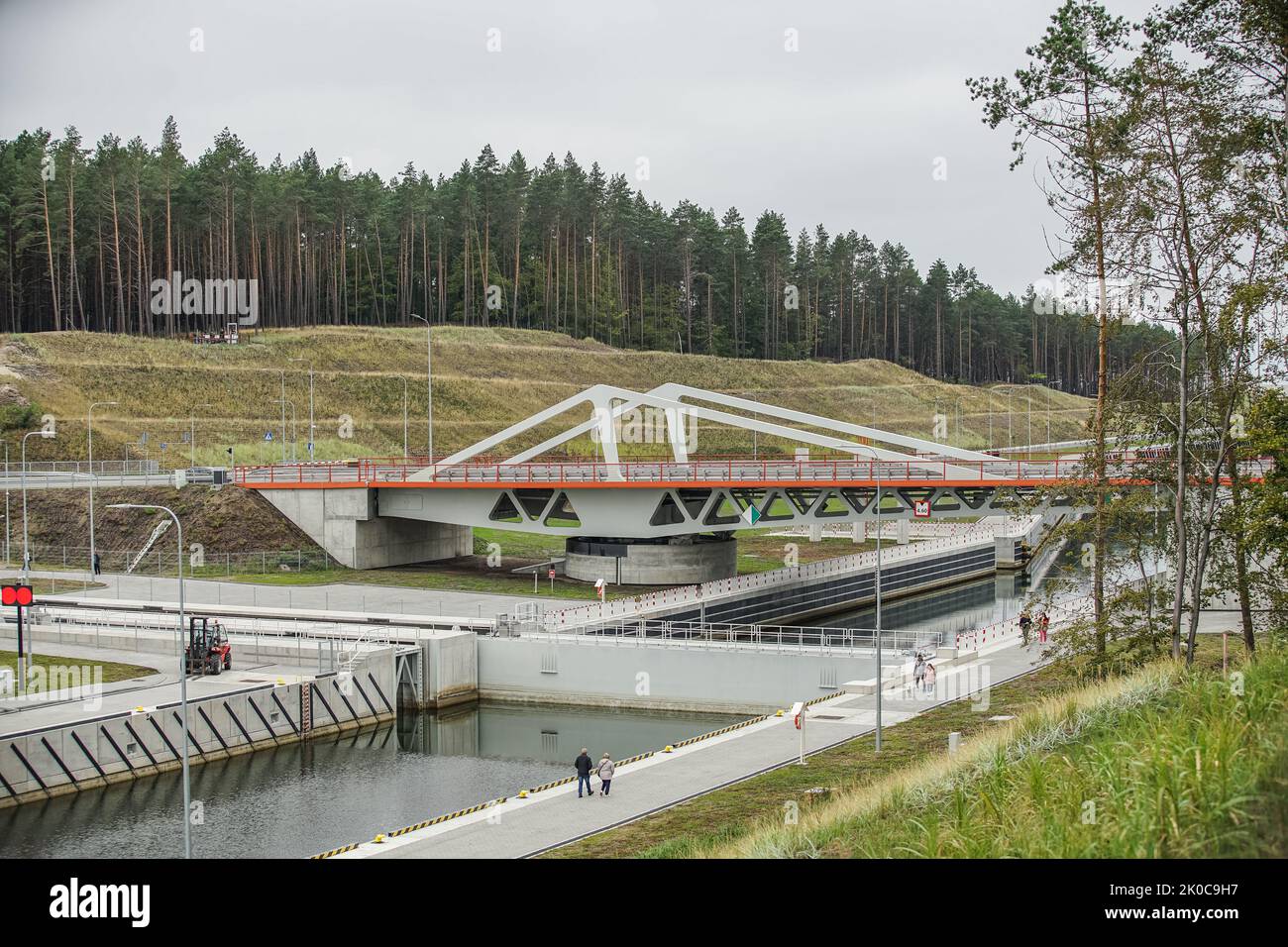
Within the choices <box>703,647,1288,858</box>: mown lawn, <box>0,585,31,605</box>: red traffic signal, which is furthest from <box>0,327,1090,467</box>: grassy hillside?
<box>703,647,1288,858</box>: mown lawn

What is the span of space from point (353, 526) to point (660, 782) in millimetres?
38862

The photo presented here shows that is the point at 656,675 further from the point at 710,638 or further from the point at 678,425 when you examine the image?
the point at 678,425

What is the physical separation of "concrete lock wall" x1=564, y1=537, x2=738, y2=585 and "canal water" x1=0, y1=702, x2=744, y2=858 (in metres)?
15.6

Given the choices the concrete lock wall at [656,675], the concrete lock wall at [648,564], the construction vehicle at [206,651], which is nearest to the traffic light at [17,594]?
the construction vehicle at [206,651]

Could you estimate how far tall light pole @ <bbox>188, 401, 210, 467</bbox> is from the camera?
76.4 m

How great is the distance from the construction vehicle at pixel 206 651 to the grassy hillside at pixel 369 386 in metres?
39.1

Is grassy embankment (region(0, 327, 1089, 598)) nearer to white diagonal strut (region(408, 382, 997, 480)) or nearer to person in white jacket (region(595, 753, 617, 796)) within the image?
white diagonal strut (region(408, 382, 997, 480))

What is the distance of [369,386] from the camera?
102 metres

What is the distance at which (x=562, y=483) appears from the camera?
59.5m

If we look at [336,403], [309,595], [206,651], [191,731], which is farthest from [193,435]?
[191,731]

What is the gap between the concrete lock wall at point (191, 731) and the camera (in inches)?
1280
